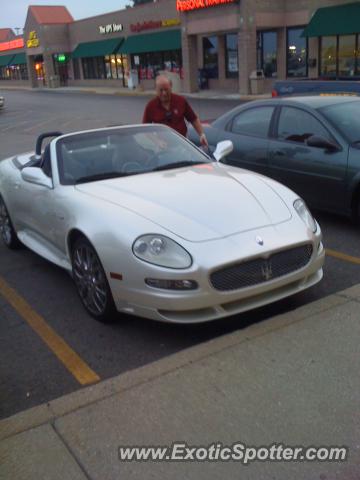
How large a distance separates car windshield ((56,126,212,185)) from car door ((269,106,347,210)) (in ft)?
4.71

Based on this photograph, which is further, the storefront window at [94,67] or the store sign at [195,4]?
the storefront window at [94,67]

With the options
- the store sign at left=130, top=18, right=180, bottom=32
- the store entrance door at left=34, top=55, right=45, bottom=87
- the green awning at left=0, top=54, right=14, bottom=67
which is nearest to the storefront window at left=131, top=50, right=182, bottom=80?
the store sign at left=130, top=18, right=180, bottom=32

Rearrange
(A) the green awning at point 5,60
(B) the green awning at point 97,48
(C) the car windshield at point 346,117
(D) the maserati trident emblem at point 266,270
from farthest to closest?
(A) the green awning at point 5,60 → (B) the green awning at point 97,48 → (C) the car windshield at point 346,117 → (D) the maserati trident emblem at point 266,270

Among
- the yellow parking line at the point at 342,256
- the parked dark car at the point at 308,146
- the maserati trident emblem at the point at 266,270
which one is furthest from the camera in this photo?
the parked dark car at the point at 308,146

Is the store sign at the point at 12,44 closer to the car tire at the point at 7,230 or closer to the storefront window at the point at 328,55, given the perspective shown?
the storefront window at the point at 328,55

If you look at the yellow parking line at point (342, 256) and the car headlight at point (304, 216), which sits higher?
the car headlight at point (304, 216)

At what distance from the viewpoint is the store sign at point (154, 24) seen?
36.6 meters

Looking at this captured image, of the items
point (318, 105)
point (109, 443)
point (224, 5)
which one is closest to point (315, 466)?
point (109, 443)

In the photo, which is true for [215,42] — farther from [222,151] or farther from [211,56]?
[222,151]

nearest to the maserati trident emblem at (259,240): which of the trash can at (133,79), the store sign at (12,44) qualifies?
the trash can at (133,79)

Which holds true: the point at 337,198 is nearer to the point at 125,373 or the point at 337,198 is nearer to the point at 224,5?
the point at 125,373

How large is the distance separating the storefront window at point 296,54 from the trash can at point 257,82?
164 cm

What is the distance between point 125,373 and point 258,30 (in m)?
30.4

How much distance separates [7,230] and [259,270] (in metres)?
3.47
